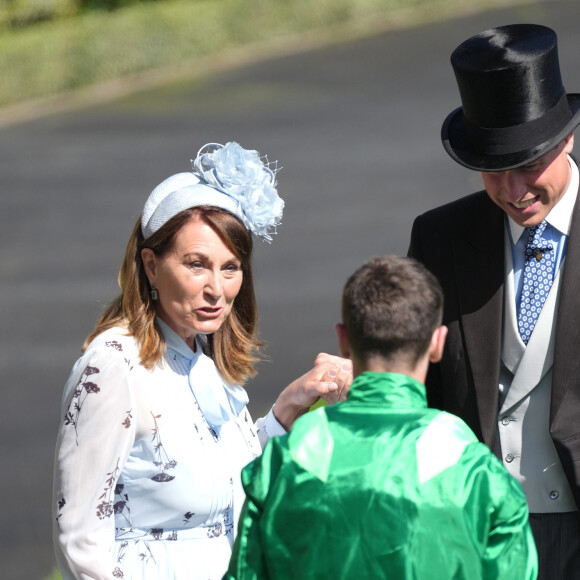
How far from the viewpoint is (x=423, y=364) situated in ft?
7.51

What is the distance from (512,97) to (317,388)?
933 millimetres

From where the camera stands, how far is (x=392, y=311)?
2.23 m

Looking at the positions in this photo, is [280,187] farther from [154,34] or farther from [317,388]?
[317,388]

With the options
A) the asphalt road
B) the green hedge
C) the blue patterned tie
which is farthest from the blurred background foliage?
the blue patterned tie

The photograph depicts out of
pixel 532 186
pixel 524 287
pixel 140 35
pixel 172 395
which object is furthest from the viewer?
pixel 140 35

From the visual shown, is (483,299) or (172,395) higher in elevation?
(483,299)

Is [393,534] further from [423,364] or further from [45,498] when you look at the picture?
[45,498]

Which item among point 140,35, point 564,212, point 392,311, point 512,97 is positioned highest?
point 140,35

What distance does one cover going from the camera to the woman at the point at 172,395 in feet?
8.83

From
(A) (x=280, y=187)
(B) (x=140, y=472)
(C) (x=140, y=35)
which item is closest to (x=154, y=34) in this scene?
(C) (x=140, y=35)

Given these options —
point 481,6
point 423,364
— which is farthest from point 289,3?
point 423,364

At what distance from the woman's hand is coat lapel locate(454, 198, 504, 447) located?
348 millimetres

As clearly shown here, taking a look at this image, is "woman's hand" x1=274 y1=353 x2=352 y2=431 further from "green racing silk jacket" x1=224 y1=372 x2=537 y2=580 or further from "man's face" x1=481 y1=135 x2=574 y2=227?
"green racing silk jacket" x1=224 y1=372 x2=537 y2=580

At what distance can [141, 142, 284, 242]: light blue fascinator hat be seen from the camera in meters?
2.93
